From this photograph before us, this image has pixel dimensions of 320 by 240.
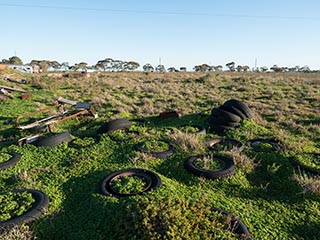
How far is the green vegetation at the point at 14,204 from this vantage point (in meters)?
4.74

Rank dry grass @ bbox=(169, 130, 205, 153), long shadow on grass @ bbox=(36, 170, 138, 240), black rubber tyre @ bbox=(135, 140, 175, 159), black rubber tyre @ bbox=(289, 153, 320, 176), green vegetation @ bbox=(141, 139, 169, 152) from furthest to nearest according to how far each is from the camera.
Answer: dry grass @ bbox=(169, 130, 205, 153)
green vegetation @ bbox=(141, 139, 169, 152)
black rubber tyre @ bbox=(135, 140, 175, 159)
black rubber tyre @ bbox=(289, 153, 320, 176)
long shadow on grass @ bbox=(36, 170, 138, 240)

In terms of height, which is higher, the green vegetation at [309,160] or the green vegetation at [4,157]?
the green vegetation at [4,157]

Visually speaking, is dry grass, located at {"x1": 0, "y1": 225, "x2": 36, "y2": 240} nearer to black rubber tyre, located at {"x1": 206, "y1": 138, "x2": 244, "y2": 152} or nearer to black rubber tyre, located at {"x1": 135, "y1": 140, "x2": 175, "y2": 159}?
black rubber tyre, located at {"x1": 135, "y1": 140, "x2": 175, "y2": 159}

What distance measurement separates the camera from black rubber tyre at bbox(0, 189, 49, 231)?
4.44 m

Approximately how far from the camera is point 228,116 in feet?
33.2

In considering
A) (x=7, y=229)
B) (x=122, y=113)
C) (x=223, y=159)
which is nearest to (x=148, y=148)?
(x=223, y=159)

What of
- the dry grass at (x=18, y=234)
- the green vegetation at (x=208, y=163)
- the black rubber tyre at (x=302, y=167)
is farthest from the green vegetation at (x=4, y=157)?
the black rubber tyre at (x=302, y=167)

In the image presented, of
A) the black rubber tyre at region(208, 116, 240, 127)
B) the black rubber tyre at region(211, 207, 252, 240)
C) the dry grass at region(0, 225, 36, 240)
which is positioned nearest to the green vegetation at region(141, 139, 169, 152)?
the black rubber tyre at region(208, 116, 240, 127)

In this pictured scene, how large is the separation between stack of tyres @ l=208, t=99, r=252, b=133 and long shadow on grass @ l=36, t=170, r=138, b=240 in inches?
227

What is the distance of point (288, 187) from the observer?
627cm

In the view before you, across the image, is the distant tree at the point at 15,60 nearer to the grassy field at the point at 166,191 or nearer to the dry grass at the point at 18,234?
the grassy field at the point at 166,191

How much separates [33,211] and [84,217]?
0.89m

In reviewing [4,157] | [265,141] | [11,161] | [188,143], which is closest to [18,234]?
[11,161]

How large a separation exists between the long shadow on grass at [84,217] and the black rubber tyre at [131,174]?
0.17 m
